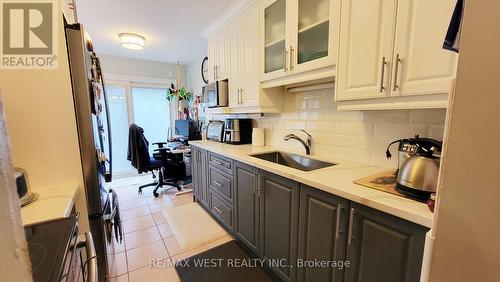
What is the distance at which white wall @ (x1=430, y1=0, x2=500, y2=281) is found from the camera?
36cm

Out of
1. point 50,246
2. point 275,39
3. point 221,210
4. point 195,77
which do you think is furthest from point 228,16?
point 50,246

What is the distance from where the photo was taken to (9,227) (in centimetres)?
24

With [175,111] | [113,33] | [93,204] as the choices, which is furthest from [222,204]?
[175,111]

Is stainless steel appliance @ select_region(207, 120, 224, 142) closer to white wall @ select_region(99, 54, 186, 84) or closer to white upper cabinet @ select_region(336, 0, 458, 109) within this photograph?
white upper cabinet @ select_region(336, 0, 458, 109)

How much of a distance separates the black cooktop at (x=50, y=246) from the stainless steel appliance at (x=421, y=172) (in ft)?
4.20

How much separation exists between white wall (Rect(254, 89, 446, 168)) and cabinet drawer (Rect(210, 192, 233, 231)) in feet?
2.90

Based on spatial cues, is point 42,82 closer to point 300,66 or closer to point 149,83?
point 300,66

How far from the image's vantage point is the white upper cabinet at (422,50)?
894 millimetres

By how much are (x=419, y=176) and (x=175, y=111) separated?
4.64 m

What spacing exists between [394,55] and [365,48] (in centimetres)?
17

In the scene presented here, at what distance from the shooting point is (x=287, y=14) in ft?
5.45

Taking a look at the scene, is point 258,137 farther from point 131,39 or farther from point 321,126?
point 131,39

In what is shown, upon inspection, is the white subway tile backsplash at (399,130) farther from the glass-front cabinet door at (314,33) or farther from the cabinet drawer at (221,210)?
the cabinet drawer at (221,210)

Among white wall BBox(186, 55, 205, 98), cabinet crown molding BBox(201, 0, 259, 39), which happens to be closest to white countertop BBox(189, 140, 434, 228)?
cabinet crown molding BBox(201, 0, 259, 39)
